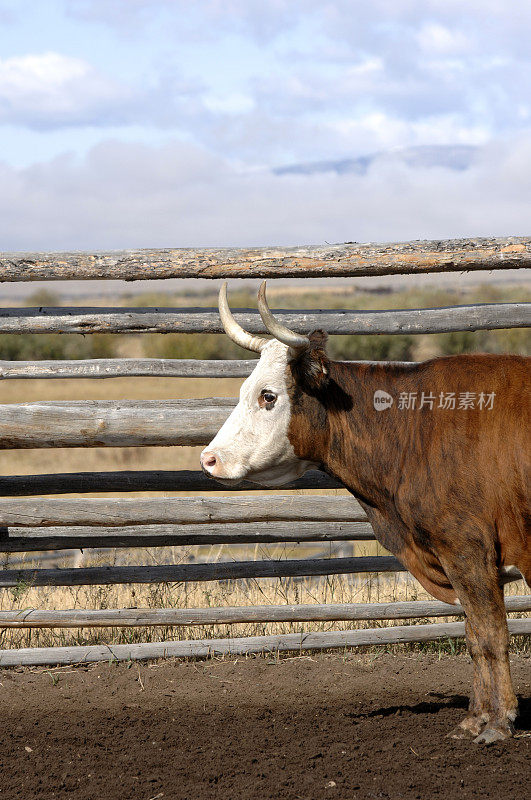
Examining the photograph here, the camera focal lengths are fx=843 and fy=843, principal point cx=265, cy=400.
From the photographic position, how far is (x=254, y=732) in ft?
13.2

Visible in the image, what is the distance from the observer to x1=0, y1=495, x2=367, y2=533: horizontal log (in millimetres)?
5043

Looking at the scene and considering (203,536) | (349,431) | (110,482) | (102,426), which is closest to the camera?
(349,431)

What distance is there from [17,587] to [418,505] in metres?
2.98

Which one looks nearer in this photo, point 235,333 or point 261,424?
point 261,424

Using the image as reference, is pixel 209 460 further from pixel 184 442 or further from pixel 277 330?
pixel 184 442

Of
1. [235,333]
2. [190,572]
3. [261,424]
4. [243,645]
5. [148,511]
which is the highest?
[235,333]

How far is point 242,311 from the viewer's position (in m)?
5.14

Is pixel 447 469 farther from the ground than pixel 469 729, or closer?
farther from the ground

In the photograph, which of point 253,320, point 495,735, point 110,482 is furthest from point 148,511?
point 495,735

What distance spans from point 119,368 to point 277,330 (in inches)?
65.7

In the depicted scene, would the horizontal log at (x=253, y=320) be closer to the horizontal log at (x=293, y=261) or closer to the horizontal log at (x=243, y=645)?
the horizontal log at (x=293, y=261)

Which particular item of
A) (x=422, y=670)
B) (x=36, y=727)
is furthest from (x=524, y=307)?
(x=36, y=727)

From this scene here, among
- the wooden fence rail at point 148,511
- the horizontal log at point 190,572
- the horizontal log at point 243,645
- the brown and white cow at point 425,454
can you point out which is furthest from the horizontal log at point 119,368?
the horizontal log at point 243,645

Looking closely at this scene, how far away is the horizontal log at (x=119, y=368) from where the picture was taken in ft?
16.4
